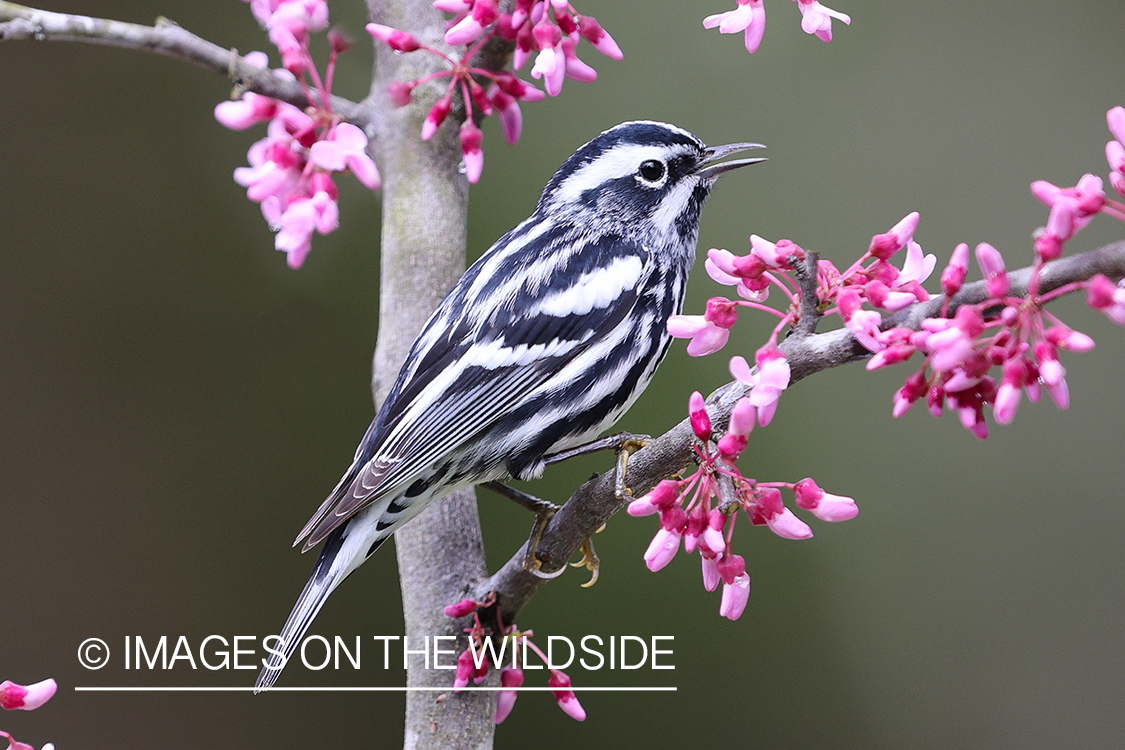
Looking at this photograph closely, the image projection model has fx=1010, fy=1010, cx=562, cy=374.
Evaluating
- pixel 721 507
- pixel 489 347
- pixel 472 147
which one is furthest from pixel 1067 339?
pixel 489 347

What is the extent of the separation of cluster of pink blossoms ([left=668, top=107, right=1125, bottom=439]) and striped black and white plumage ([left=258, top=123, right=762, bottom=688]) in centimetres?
83

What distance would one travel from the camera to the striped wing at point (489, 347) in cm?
219

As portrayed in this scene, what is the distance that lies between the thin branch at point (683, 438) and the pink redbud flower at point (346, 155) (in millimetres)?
620

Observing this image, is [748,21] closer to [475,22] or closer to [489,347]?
[475,22]

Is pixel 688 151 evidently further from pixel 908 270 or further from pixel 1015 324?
pixel 1015 324

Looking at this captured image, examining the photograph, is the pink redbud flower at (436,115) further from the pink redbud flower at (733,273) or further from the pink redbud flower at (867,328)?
the pink redbud flower at (867,328)

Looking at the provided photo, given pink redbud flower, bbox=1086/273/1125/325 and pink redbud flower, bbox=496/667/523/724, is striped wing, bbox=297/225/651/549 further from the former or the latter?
pink redbud flower, bbox=1086/273/1125/325

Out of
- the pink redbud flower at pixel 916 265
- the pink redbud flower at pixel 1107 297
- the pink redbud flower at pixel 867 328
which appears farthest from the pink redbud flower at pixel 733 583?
the pink redbud flower at pixel 1107 297

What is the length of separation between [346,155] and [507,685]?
1.13 meters

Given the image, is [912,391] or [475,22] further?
[475,22]

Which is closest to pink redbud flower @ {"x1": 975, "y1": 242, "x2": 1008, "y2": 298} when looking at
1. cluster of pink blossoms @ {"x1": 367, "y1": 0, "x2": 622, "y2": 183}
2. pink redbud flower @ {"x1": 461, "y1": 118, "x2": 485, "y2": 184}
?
A: cluster of pink blossoms @ {"x1": 367, "y1": 0, "x2": 622, "y2": 183}

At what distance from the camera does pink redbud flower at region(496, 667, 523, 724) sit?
2068 millimetres

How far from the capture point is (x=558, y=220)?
2.57 metres

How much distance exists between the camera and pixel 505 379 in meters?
2.25
